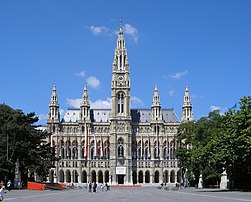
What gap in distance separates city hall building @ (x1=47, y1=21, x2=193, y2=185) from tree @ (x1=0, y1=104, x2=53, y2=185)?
68.4m

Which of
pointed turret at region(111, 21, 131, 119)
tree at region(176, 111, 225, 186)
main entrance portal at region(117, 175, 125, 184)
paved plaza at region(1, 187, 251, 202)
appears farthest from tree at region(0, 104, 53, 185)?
pointed turret at region(111, 21, 131, 119)

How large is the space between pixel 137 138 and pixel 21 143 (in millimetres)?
88502

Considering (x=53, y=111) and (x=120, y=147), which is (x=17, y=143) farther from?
(x=53, y=111)

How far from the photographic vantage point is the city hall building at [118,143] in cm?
15875

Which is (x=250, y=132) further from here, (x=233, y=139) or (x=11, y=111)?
(x=11, y=111)

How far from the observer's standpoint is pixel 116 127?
16012 centimetres

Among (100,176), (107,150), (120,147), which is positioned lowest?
(100,176)

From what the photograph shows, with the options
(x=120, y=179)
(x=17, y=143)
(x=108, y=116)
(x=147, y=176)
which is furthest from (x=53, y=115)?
(x=17, y=143)

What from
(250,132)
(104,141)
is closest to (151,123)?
(104,141)

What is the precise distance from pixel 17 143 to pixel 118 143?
275 ft

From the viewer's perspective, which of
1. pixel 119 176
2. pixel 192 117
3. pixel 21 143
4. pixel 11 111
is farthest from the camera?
pixel 192 117

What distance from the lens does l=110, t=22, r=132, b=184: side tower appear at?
157 metres

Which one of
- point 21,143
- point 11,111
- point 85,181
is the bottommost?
point 85,181

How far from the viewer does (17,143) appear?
78.0 metres
